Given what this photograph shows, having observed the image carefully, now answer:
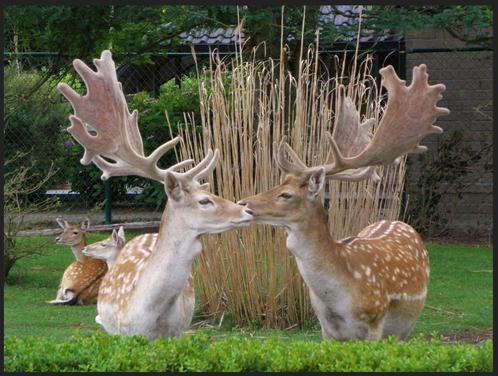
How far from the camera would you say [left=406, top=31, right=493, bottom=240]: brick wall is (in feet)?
44.6

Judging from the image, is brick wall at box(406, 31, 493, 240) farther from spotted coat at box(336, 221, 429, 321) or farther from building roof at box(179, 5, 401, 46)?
spotted coat at box(336, 221, 429, 321)

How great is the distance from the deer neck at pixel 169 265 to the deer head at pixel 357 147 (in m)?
0.42

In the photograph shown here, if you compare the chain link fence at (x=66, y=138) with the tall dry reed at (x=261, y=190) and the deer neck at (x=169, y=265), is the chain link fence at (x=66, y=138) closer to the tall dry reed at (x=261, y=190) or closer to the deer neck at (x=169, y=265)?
the tall dry reed at (x=261, y=190)

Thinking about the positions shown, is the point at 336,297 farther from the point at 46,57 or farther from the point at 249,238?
the point at 46,57

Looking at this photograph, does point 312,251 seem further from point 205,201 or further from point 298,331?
point 298,331

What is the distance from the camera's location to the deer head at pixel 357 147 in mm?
6355

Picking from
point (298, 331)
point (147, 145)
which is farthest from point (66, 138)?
point (298, 331)

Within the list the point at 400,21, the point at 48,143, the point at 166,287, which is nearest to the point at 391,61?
the point at 400,21

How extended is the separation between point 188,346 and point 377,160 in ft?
7.13

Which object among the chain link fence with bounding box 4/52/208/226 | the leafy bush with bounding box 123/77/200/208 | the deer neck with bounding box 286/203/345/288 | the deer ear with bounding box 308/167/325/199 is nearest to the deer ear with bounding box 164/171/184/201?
the deer neck with bounding box 286/203/345/288

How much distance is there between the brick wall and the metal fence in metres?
0.01

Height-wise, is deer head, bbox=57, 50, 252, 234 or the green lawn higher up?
deer head, bbox=57, 50, 252, 234

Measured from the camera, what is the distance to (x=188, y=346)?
5.22 m

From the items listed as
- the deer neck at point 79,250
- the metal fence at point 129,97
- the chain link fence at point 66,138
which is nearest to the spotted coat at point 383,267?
the deer neck at point 79,250
